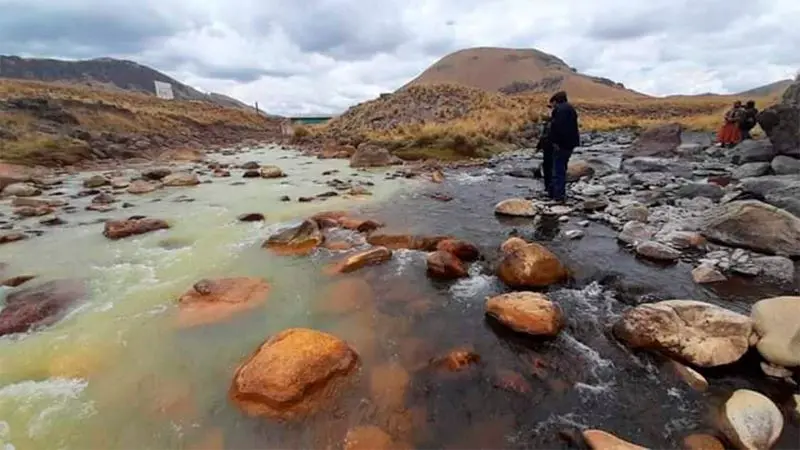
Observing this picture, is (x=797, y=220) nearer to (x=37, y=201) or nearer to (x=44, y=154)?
(x=37, y=201)

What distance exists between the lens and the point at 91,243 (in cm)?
928

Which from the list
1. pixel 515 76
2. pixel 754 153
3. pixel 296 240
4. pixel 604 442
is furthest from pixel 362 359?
pixel 515 76

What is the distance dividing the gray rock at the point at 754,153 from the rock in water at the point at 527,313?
44.0 feet

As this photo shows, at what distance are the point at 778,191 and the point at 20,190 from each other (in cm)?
2132

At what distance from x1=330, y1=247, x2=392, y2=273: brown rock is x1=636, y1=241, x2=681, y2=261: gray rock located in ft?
14.5

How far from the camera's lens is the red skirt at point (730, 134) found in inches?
818

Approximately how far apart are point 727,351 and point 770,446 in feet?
3.95

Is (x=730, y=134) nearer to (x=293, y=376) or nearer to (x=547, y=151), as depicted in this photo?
(x=547, y=151)

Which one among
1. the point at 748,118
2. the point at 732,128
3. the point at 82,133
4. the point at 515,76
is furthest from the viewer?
the point at 515,76

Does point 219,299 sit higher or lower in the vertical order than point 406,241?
lower

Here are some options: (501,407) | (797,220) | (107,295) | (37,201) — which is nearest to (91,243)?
(107,295)

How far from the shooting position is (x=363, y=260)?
7.66m

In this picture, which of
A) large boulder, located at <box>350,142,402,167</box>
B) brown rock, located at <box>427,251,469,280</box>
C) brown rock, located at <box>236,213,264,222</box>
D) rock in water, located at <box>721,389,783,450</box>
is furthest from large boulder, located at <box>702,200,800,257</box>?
large boulder, located at <box>350,142,402,167</box>

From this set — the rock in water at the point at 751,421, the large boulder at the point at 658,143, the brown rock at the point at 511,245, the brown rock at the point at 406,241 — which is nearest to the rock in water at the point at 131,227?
the brown rock at the point at 406,241
